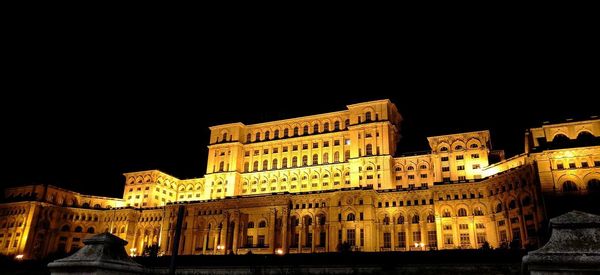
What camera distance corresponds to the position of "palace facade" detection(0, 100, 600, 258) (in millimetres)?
67562

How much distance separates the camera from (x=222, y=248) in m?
83.2

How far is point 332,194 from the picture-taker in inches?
3172

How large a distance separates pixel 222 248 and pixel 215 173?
24739 mm

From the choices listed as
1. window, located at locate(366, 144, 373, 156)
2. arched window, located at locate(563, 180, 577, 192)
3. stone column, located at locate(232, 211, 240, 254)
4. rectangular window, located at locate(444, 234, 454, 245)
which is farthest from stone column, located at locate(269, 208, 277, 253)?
arched window, located at locate(563, 180, 577, 192)

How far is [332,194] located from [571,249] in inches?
2920

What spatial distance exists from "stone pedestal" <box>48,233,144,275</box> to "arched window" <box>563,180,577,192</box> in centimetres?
6409

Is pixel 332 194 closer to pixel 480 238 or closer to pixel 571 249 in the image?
pixel 480 238

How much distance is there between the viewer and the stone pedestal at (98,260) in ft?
35.1

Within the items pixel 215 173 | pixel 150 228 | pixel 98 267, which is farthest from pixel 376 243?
pixel 98 267

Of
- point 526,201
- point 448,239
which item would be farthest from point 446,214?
point 526,201

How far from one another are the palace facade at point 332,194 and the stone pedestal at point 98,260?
6264 cm

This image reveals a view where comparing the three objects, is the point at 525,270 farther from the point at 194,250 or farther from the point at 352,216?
the point at 194,250

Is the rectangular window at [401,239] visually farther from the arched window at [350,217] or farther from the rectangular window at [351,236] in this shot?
the arched window at [350,217]

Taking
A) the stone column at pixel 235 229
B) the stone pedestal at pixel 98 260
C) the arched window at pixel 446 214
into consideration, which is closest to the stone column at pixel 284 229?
the stone column at pixel 235 229
